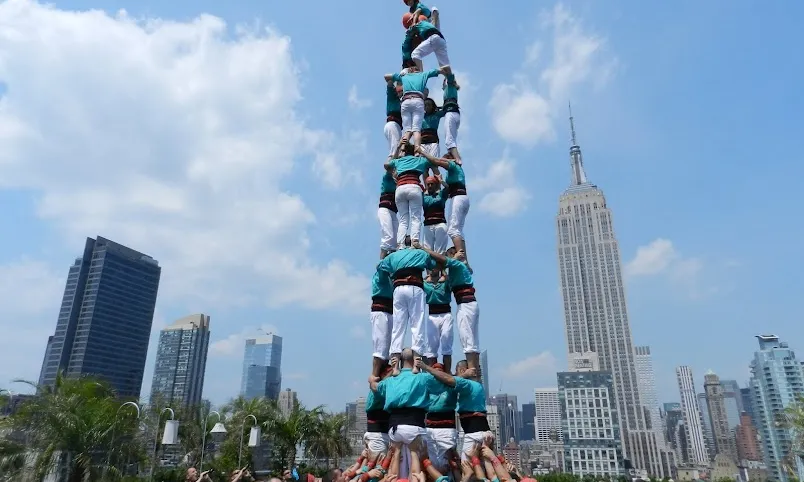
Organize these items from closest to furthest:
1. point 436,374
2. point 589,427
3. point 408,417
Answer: point 408,417 → point 436,374 → point 589,427

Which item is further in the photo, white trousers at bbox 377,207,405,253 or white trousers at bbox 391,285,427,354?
white trousers at bbox 377,207,405,253

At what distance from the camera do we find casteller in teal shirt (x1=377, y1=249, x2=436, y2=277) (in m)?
9.80

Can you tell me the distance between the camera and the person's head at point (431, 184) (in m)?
11.4

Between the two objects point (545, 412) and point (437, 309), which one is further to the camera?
point (545, 412)

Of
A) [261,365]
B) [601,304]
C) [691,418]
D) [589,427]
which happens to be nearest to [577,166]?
[601,304]

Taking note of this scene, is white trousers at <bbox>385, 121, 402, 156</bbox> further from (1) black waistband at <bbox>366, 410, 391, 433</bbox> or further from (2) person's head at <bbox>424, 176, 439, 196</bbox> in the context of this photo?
(1) black waistband at <bbox>366, 410, 391, 433</bbox>

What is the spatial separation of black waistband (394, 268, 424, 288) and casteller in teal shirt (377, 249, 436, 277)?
7 cm

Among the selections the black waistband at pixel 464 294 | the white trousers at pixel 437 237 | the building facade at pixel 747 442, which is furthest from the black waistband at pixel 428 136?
the building facade at pixel 747 442

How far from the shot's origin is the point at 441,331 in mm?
10672

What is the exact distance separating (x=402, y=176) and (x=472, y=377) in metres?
4.47

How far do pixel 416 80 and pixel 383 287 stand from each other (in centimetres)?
519

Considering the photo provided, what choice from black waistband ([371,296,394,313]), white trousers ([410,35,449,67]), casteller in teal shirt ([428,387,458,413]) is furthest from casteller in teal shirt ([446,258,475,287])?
white trousers ([410,35,449,67])

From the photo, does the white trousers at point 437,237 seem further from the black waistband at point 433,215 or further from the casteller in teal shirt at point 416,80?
the casteller in teal shirt at point 416,80

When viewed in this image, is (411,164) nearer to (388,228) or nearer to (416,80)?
(388,228)
